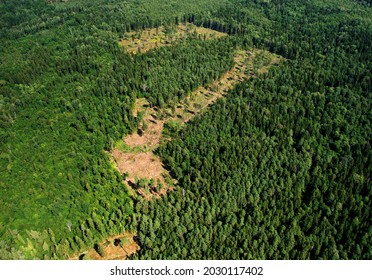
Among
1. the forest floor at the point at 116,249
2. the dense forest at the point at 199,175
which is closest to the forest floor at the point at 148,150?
the dense forest at the point at 199,175

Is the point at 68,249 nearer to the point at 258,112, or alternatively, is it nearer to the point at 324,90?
the point at 258,112

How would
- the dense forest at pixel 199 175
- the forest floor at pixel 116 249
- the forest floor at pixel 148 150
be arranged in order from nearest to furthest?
the forest floor at pixel 116 249 < the dense forest at pixel 199 175 < the forest floor at pixel 148 150

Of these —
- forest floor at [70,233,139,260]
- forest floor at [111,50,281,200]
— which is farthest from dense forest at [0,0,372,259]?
forest floor at [111,50,281,200]

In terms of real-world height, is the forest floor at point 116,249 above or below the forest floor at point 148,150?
below

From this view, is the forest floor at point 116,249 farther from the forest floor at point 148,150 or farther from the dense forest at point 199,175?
the forest floor at point 148,150

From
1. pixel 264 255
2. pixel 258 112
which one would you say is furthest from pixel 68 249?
pixel 258 112

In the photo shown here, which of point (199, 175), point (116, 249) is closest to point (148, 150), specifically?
point (199, 175)

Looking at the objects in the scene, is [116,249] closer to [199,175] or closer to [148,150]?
[199,175]

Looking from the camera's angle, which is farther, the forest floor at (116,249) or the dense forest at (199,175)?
the dense forest at (199,175)

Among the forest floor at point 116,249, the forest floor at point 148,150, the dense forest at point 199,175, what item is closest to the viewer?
the forest floor at point 116,249
